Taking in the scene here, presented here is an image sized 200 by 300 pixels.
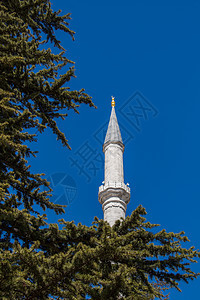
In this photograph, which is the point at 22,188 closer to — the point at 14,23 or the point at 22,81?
the point at 22,81

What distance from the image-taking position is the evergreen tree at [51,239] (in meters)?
4.30

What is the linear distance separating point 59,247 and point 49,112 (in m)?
3.28

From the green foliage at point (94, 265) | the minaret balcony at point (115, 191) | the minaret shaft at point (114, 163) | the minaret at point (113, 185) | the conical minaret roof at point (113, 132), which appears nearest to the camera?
the green foliage at point (94, 265)

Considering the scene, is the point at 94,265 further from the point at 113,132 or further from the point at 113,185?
the point at 113,132

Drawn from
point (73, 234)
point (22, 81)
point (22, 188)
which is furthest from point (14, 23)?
point (73, 234)

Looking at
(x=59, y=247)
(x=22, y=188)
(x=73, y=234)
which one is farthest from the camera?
(x=22, y=188)

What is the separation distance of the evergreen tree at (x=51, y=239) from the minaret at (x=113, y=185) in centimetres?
1562

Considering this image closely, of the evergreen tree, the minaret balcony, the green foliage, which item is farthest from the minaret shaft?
the green foliage

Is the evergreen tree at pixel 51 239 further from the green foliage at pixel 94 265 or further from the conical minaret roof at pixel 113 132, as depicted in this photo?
the conical minaret roof at pixel 113 132

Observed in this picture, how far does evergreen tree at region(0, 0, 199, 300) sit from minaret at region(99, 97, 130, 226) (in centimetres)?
1562

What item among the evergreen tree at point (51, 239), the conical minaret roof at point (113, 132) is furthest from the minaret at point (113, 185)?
the evergreen tree at point (51, 239)

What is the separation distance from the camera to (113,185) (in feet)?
79.3

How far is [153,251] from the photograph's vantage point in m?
5.42

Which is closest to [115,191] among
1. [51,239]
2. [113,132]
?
[113,132]
